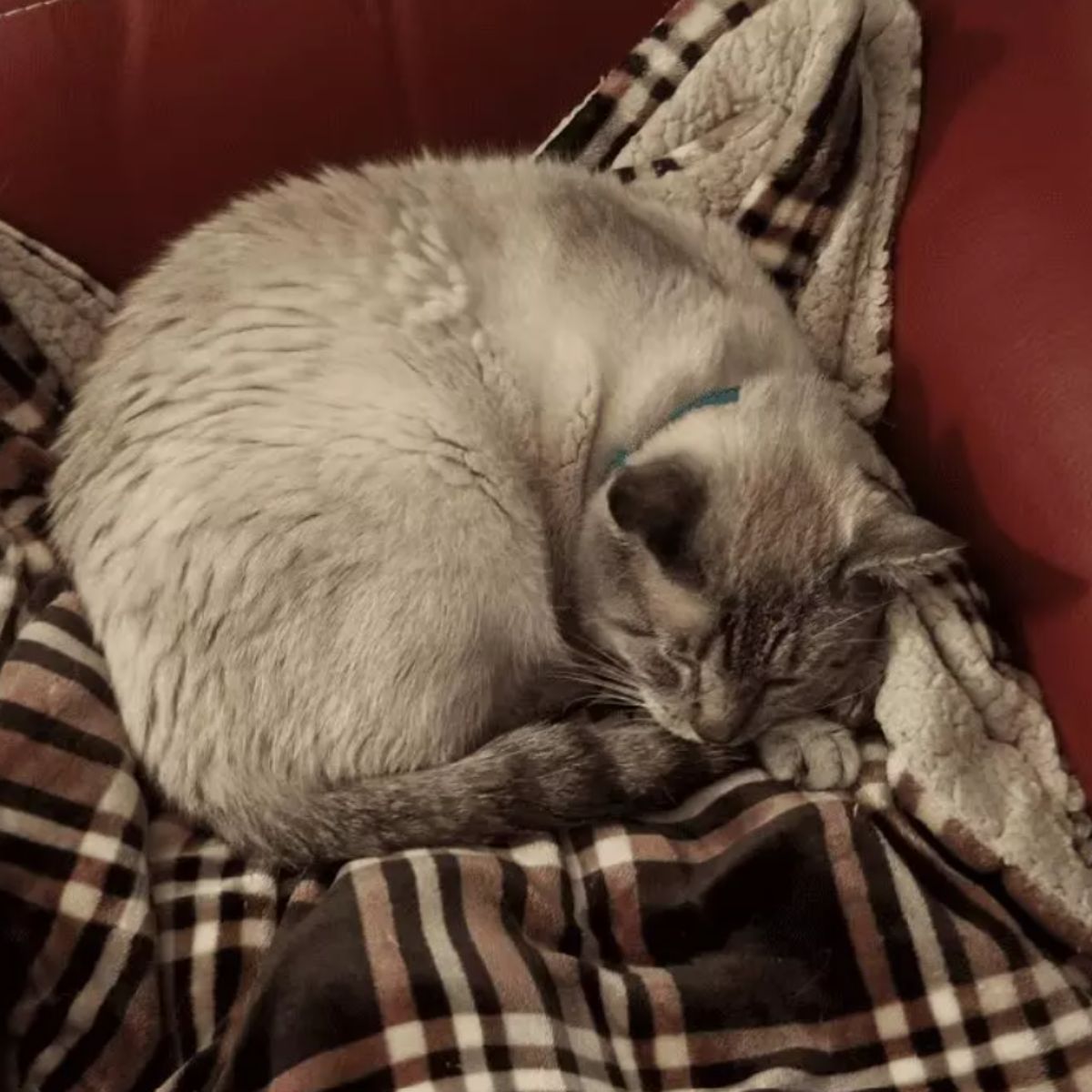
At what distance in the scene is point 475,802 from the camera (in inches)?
52.3

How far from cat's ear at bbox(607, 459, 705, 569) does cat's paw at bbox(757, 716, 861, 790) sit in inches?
11.3

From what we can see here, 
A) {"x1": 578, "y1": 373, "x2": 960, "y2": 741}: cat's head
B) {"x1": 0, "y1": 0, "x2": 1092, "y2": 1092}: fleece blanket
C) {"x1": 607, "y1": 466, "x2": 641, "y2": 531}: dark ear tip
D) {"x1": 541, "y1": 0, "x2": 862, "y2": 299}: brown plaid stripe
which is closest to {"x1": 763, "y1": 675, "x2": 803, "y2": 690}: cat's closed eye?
{"x1": 578, "y1": 373, "x2": 960, "y2": 741}: cat's head

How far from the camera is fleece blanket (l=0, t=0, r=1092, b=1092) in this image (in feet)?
3.86

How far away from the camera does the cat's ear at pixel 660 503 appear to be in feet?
4.16

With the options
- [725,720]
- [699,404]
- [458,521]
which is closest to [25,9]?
[458,521]

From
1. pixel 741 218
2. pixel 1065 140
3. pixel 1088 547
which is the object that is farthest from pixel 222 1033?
pixel 1065 140

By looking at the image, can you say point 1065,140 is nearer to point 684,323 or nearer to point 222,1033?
point 684,323

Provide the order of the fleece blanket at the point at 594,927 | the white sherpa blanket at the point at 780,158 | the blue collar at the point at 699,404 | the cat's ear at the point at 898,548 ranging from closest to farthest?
the fleece blanket at the point at 594,927 → the cat's ear at the point at 898,548 → the blue collar at the point at 699,404 → the white sherpa blanket at the point at 780,158

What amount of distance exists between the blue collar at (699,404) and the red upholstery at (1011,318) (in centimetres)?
29

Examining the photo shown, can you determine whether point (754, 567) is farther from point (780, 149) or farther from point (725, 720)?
point (780, 149)

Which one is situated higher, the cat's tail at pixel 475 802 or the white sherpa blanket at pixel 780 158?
the white sherpa blanket at pixel 780 158

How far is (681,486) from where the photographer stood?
130 cm

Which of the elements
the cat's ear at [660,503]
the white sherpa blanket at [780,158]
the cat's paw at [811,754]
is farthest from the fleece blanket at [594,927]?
the cat's ear at [660,503]

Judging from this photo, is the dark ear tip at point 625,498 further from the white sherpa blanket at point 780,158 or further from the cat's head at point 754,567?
the white sherpa blanket at point 780,158
